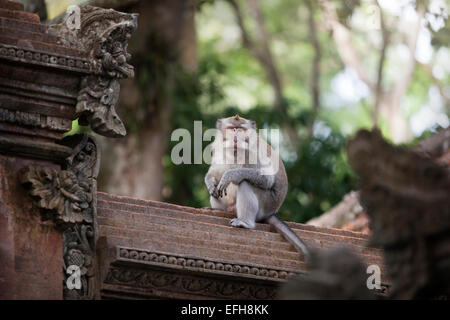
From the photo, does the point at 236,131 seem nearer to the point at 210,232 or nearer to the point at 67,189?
the point at 210,232

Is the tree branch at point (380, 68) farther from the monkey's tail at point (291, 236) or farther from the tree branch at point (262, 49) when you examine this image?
the monkey's tail at point (291, 236)

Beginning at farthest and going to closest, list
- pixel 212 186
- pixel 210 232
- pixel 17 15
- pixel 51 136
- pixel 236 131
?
pixel 236 131, pixel 212 186, pixel 210 232, pixel 17 15, pixel 51 136

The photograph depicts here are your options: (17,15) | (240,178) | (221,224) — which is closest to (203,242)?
(221,224)

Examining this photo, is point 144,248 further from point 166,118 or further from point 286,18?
point 286,18

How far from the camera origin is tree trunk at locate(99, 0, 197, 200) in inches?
711

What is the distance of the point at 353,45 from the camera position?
25.2m

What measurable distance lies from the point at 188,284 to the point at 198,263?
0.65 feet

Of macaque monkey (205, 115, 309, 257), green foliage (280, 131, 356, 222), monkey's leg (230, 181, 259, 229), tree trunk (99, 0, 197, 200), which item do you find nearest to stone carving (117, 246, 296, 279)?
monkey's leg (230, 181, 259, 229)

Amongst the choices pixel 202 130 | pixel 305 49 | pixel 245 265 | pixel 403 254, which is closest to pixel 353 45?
pixel 305 49

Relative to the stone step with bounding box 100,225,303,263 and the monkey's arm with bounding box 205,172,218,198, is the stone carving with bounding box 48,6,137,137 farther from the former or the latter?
the monkey's arm with bounding box 205,172,218,198

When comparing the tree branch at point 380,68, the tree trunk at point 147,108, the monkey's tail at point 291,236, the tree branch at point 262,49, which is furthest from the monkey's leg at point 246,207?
the tree branch at point 262,49

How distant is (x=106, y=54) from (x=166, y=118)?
10485 mm

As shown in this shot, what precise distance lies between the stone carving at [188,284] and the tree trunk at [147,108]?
371 inches

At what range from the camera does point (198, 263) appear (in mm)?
8250
